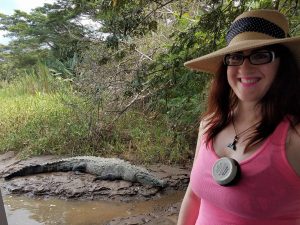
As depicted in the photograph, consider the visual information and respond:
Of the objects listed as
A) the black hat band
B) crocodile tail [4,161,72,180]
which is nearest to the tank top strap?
the black hat band

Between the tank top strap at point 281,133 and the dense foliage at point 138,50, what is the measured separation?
198 cm

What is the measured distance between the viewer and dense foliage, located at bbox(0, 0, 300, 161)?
10.3ft

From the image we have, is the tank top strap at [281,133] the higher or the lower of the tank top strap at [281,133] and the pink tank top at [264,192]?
the higher

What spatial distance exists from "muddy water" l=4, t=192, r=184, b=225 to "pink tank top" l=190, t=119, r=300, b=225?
3.39m

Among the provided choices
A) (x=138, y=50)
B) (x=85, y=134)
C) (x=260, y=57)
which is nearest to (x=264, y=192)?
(x=260, y=57)

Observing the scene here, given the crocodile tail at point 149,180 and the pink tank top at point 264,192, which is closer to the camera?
the pink tank top at point 264,192

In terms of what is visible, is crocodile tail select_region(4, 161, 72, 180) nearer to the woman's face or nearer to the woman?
the woman

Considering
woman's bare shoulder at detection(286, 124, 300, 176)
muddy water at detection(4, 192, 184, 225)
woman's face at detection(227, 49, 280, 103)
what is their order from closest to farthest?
woman's bare shoulder at detection(286, 124, 300, 176), woman's face at detection(227, 49, 280, 103), muddy water at detection(4, 192, 184, 225)

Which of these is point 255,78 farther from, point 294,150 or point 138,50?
point 138,50

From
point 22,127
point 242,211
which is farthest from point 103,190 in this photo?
point 242,211

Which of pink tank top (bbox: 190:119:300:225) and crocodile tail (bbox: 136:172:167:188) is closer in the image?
pink tank top (bbox: 190:119:300:225)

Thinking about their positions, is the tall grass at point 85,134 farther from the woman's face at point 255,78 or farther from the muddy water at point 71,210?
the woman's face at point 255,78

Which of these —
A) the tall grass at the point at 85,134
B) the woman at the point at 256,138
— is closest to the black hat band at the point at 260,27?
the woman at the point at 256,138

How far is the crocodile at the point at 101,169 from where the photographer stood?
16.8 feet
